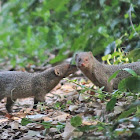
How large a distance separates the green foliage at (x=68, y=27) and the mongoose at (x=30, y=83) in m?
0.29

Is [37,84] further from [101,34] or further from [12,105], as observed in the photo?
[101,34]

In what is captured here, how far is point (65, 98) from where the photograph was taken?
4520 millimetres

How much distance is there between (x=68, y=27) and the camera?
338 inches

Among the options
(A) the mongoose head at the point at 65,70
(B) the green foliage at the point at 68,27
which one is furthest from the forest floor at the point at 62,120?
(B) the green foliage at the point at 68,27

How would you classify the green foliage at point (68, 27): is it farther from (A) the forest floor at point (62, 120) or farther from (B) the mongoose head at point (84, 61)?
(A) the forest floor at point (62, 120)

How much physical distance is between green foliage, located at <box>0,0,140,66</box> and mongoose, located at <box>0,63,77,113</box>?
0.29m

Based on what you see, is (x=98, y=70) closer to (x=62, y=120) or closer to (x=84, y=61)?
(x=84, y=61)

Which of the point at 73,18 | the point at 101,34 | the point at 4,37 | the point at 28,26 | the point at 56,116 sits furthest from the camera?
the point at 4,37

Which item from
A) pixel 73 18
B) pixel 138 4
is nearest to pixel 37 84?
pixel 138 4

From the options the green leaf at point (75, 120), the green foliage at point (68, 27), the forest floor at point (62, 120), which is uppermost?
the green foliage at point (68, 27)

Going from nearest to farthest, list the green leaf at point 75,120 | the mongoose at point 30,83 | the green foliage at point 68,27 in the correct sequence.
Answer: the green leaf at point 75,120 < the mongoose at point 30,83 < the green foliage at point 68,27

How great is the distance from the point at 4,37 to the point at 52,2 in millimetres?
5853

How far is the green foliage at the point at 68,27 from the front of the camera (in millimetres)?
5328

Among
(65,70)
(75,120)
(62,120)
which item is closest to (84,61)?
(65,70)
